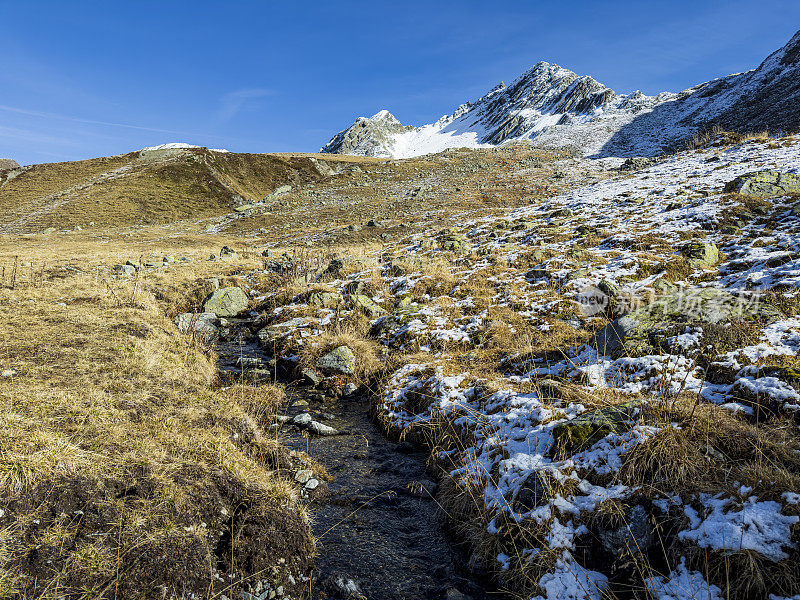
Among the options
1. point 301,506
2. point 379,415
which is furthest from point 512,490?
point 379,415

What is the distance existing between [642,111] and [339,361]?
9238 cm

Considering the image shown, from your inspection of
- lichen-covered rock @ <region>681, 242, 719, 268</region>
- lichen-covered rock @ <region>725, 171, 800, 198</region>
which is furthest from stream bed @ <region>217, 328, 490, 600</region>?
lichen-covered rock @ <region>725, 171, 800, 198</region>

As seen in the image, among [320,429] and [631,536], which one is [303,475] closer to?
[320,429]

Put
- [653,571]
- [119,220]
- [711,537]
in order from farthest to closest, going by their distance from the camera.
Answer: [119,220]
[653,571]
[711,537]

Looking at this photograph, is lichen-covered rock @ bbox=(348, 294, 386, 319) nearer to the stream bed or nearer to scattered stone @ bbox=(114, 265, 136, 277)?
the stream bed

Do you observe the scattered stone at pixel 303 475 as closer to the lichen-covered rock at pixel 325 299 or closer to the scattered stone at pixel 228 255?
the lichen-covered rock at pixel 325 299

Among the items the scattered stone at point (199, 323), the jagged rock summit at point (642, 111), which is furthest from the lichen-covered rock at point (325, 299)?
the jagged rock summit at point (642, 111)

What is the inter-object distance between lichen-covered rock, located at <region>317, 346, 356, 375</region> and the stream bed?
1855mm

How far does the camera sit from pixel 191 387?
834cm

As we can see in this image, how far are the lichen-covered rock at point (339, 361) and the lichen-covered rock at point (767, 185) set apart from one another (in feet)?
65.4

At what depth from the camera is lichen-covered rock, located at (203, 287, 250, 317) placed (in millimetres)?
16406

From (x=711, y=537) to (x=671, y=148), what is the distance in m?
61.5

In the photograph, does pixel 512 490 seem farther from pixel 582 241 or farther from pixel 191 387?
pixel 582 241

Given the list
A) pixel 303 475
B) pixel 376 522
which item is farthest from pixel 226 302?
pixel 376 522
